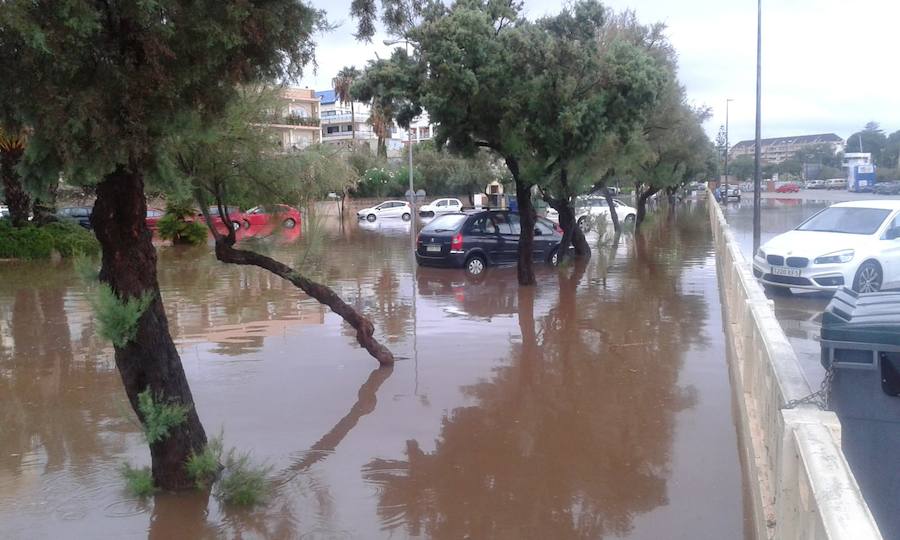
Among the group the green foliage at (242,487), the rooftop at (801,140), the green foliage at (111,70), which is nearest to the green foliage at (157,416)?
the green foliage at (242,487)

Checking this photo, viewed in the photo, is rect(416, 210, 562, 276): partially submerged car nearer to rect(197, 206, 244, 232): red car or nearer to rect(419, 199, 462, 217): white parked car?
rect(197, 206, 244, 232): red car

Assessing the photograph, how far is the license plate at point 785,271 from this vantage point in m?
13.2

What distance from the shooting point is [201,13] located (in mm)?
5016

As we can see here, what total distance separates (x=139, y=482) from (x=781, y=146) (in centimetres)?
12579

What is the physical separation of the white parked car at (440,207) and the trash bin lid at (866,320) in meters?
44.0

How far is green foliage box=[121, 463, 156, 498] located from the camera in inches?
218

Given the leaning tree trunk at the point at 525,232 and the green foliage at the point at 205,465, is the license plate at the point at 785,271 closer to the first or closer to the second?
the leaning tree trunk at the point at 525,232

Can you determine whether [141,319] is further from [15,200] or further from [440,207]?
[440,207]

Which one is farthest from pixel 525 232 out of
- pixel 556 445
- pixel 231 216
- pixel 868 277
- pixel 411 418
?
pixel 556 445

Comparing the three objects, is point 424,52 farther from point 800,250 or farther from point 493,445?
point 493,445

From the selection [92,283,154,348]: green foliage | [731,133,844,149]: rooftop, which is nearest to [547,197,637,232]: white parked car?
[92,283,154,348]: green foliage

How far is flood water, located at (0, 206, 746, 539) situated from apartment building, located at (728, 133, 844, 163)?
296 feet

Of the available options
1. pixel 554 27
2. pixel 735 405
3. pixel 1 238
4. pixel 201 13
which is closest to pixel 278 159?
pixel 201 13

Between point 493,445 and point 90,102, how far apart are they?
397 centimetres
